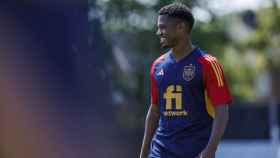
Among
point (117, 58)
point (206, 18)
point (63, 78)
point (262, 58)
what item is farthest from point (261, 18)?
point (63, 78)

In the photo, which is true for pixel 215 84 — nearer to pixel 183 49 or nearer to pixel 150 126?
pixel 183 49

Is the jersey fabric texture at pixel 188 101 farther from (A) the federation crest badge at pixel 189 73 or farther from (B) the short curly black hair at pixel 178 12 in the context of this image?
(B) the short curly black hair at pixel 178 12

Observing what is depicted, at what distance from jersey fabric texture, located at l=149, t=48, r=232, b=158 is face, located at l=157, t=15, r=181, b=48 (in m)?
0.13

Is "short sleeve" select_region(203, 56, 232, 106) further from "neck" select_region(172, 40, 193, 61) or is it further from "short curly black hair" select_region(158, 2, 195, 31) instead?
"short curly black hair" select_region(158, 2, 195, 31)

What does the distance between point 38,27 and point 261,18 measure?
64.6 feet

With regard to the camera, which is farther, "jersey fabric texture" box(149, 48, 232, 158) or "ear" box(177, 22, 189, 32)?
"ear" box(177, 22, 189, 32)

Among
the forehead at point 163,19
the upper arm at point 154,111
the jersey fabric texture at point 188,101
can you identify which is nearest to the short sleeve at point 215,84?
the jersey fabric texture at point 188,101

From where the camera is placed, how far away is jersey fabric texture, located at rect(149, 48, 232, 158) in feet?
19.3

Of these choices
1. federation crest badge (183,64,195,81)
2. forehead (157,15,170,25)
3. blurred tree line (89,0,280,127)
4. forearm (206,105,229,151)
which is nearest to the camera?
forearm (206,105,229,151)

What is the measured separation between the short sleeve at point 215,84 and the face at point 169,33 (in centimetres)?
27

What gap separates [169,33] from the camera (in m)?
5.99

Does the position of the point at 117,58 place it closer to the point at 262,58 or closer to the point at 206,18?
the point at 206,18

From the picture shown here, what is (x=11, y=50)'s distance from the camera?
873 cm

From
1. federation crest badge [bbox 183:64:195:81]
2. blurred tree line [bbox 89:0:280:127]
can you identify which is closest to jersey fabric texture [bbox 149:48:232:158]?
federation crest badge [bbox 183:64:195:81]
